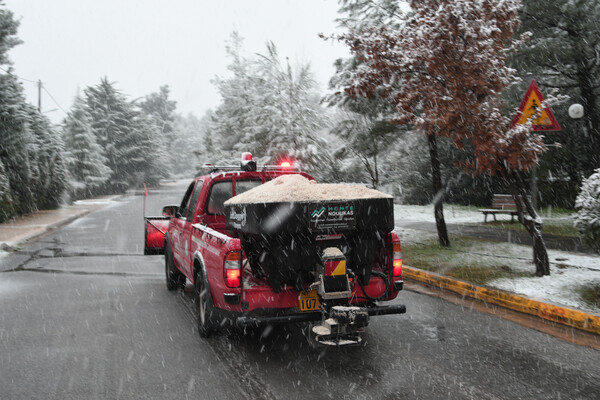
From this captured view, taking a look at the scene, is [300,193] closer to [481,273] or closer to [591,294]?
[591,294]

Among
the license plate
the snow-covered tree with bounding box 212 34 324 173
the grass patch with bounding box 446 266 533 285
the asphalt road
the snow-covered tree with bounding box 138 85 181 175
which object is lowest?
the asphalt road

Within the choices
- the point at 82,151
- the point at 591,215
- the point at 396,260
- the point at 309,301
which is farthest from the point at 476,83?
the point at 82,151

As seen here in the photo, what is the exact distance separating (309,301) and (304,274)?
0.87 ft

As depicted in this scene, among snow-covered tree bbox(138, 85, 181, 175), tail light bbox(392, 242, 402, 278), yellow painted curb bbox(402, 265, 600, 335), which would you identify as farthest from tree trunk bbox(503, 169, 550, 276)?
snow-covered tree bbox(138, 85, 181, 175)

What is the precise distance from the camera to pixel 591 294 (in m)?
6.95

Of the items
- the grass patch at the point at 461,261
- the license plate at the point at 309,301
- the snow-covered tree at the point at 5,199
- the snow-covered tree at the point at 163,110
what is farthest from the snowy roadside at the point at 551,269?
the snow-covered tree at the point at 163,110

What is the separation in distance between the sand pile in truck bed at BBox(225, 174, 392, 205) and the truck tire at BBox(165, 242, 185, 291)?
3323 millimetres

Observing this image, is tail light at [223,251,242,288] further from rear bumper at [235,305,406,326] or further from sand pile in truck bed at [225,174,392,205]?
sand pile in truck bed at [225,174,392,205]

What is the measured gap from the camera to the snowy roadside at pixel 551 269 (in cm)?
696

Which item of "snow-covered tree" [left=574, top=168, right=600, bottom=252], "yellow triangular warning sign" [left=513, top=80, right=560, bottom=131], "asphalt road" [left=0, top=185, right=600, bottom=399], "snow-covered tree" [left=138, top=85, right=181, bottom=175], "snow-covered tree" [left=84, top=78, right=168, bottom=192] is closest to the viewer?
"asphalt road" [left=0, top=185, right=600, bottom=399]

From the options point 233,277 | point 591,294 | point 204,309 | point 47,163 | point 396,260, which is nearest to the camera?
point 233,277

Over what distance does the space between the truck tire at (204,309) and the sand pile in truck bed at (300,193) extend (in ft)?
3.48

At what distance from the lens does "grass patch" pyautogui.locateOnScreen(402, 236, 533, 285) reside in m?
8.36

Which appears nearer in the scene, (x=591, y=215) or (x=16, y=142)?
(x=591, y=215)
